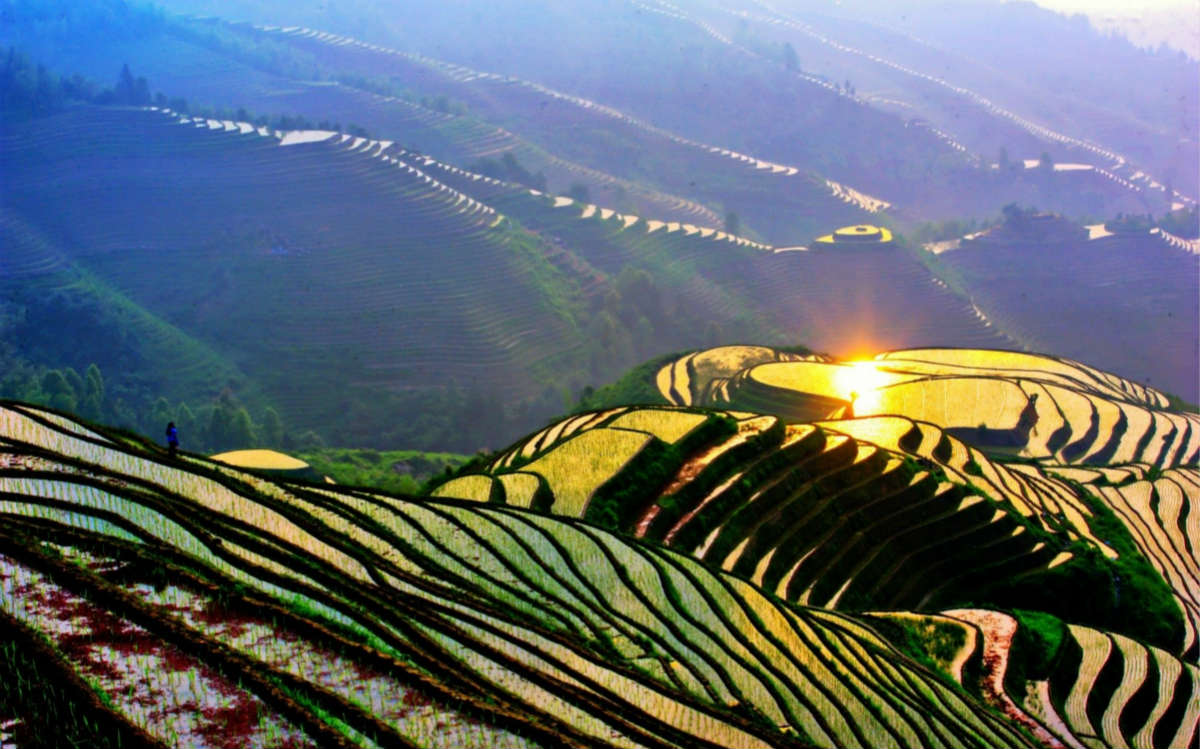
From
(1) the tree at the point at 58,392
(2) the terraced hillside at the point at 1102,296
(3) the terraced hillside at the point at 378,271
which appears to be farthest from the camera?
(2) the terraced hillside at the point at 1102,296

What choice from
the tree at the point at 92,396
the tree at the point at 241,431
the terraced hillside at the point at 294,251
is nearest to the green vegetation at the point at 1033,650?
the tree at the point at 241,431

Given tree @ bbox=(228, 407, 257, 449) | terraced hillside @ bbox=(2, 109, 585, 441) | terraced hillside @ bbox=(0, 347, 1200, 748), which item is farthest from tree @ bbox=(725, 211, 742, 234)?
terraced hillside @ bbox=(0, 347, 1200, 748)

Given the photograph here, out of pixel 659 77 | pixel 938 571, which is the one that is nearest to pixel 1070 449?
pixel 938 571

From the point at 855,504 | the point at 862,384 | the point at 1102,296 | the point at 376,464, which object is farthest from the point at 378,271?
the point at 855,504

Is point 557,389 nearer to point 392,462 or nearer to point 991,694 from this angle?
point 392,462

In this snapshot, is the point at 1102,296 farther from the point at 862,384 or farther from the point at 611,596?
the point at 611,596

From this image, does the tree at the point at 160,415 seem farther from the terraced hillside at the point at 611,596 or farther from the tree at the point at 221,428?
the terraced hillside at the point at 611,596
